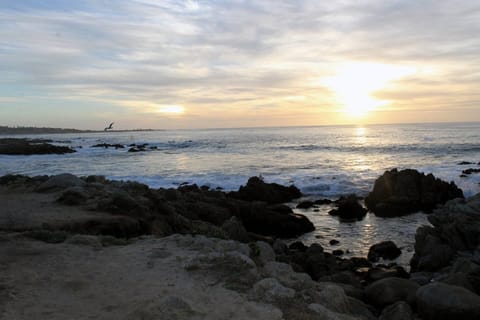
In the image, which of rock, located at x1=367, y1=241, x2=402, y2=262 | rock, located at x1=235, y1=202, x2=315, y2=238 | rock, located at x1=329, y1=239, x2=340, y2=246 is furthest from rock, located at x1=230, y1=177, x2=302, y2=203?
rock, located at x1=367, y1=241, x2=402, y2=262

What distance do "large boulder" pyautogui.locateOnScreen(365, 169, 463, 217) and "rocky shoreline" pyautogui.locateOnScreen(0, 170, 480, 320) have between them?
673 centimetres

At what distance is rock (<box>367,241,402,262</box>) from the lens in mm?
12195

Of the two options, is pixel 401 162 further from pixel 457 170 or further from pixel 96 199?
pixel 96 199

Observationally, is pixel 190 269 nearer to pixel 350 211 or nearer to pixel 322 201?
pixel 350 211

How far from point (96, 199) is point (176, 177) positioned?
18378 mm

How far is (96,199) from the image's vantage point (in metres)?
12.7

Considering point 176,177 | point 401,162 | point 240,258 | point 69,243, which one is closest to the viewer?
point 240,258

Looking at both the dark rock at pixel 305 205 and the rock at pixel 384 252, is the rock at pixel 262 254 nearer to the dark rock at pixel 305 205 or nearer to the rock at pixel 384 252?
the rock at pixel 384 252

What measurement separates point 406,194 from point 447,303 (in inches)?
595

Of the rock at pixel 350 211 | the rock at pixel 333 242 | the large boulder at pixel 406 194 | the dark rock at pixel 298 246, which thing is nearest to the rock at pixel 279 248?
the dark rock at pixel 298 246

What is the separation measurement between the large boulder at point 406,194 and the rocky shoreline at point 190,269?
6.73 m

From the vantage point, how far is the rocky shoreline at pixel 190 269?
5.51 meters

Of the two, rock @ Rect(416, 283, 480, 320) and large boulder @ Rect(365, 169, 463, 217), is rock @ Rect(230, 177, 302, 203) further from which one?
rock @ Rect(416, 283, 480, 320)

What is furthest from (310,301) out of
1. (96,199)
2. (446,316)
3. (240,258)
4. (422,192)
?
(422,192)
